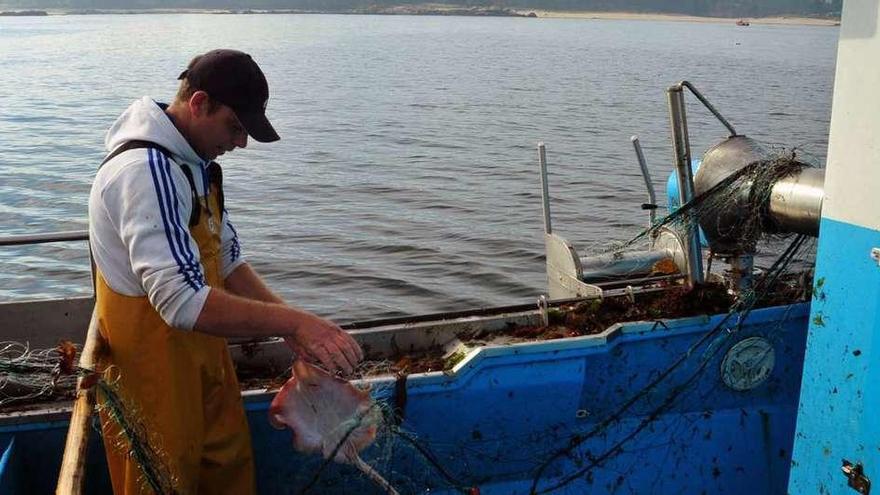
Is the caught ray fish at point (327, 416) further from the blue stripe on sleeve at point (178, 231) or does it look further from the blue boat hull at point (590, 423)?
the blue stripe on sleeve at point (178, 231)

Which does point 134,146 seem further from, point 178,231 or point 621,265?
point 621,265

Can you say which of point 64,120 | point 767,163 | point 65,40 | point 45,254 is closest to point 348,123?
point 64,120

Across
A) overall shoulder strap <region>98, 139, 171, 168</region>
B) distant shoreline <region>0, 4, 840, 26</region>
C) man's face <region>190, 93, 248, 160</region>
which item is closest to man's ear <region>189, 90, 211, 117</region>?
man's face <region>190, 93, 248, 160</region>

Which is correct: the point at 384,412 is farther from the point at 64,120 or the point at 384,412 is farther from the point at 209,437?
the point at 64,120

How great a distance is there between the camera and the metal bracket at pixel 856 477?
3.56 m

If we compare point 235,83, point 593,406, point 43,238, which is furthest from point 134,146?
point 593,406

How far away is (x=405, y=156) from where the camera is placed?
18.8 m

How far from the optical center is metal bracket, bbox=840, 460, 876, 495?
11.7 feet

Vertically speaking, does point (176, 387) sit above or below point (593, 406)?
above

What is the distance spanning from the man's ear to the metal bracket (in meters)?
2.80

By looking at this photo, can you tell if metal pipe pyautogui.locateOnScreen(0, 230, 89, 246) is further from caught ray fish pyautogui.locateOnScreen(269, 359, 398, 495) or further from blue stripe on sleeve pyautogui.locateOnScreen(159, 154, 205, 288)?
blue stripe on sleeve pyautogui.locateOnScreen(159, 154, 205, 288)

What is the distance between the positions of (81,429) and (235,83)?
1.29m

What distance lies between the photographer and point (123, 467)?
3.34m

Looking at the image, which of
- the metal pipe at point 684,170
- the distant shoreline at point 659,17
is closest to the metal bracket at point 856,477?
the metal pipe at point 684,170
